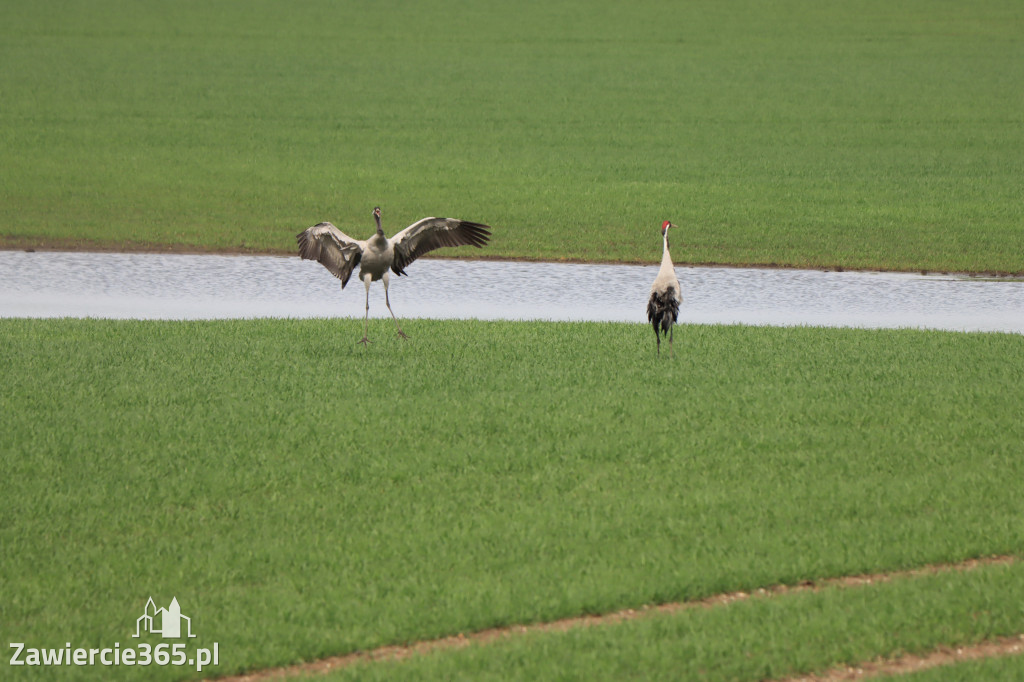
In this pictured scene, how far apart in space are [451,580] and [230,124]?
94.2 ft

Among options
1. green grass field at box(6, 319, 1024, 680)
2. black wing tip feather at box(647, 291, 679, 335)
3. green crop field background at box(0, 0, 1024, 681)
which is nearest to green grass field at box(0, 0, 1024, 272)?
green crop field background at box(0, 0, 1024, 681)

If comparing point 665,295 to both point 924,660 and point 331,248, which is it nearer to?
point 331,248

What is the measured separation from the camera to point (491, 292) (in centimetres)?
1947

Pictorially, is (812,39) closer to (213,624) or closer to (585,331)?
(585,331)

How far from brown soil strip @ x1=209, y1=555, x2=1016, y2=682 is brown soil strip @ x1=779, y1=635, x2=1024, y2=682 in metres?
0.18

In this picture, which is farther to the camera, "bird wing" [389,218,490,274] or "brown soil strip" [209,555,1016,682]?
"bird wing" [389,218,490,274]

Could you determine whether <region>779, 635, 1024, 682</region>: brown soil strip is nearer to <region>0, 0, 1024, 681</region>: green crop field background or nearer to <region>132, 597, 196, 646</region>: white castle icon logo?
<region>0, 0, 1024, 681</region>: green crop field background

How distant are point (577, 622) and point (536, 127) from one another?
2799 centimetres

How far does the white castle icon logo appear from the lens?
21.5 feet

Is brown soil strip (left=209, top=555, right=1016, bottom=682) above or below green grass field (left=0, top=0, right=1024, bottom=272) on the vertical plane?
below

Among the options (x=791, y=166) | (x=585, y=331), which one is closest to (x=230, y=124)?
(x=791, y=166)

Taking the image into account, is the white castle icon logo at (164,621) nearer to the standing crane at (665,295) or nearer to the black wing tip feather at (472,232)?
the standing crane at (665,295)

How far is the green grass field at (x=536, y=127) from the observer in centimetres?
2459

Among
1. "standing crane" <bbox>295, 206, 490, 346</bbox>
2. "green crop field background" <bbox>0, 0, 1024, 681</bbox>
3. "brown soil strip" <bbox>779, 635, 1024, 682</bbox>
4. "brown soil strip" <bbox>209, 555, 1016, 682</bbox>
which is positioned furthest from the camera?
"standing crane" <bbox>295, 206, 490, 346</bbox>
